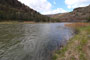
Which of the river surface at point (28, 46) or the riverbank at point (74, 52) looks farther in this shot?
the river surface at point (28, 46)

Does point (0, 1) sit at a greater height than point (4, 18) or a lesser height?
greater

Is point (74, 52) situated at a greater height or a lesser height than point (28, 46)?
greater

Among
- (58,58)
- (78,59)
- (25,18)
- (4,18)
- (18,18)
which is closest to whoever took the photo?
(78,59)

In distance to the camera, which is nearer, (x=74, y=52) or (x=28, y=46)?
(x=74, y=52)

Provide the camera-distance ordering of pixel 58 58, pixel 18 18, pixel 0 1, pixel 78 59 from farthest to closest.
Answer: pixel 0 1 → pixel 18 18 → pixel 58 58 → pixel 78 59

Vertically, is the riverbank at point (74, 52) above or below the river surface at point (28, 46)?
above

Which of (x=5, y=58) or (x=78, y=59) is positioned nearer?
(x=78, y=59)

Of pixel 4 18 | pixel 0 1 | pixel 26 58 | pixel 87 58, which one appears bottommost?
pixel 26 58

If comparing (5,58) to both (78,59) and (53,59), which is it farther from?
(78,59)

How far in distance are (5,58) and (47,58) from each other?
Result: 16.1ft

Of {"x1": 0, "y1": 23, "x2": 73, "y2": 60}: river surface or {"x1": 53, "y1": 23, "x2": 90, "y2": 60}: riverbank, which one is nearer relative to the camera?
{"x1": 53, "y1": 23, "x2": 90, "y2": 60}: riverbank

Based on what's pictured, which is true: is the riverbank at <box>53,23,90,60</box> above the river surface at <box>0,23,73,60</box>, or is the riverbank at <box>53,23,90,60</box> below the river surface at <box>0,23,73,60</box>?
above

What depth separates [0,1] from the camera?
168 meters

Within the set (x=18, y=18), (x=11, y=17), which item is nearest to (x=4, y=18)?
(x=11, y=17)
